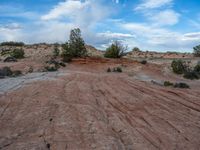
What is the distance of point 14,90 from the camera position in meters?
20.7

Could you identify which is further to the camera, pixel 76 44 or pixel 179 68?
pixel 76 44

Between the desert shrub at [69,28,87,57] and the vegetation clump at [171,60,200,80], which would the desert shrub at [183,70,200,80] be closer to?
the vegetation clump at [171,60,200,80]

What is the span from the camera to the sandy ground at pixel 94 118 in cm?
1184

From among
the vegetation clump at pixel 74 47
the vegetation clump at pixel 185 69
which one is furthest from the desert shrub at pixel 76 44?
the vegetation clump at pixel 185 69

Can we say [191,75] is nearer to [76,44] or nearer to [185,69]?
[185,69]

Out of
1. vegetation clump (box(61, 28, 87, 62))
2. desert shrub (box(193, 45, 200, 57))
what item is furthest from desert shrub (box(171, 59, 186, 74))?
desert shrub (box(193, 45, 200, 57))

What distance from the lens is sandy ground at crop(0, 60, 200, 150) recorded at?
11836 mm

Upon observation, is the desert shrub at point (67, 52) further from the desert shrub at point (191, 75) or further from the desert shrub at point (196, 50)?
the desert shrub at point (196, 50)

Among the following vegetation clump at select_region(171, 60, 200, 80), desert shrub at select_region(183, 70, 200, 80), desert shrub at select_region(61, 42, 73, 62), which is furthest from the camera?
desert shrub at select_region(61, 42, 73, 62)

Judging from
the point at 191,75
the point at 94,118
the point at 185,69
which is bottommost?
the point at 191,75

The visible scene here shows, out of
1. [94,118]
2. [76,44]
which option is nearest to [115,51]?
[76,44]

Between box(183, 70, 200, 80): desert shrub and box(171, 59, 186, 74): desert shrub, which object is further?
box(171, 59, 186, 74): desert shrub

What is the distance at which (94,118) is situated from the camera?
1470cm

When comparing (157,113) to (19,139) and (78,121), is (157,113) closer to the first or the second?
(78,121)
